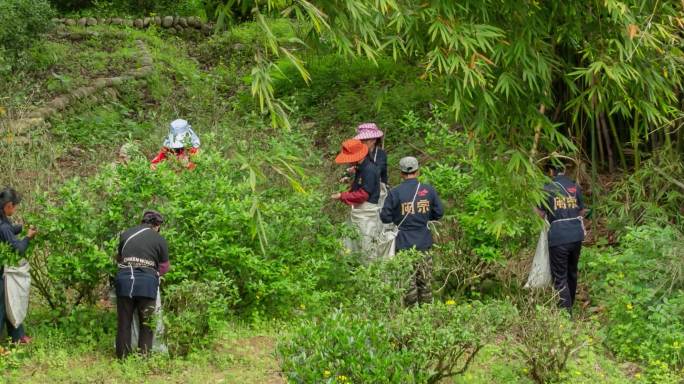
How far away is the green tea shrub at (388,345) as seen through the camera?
687 centimetres

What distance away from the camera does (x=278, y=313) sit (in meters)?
9.48

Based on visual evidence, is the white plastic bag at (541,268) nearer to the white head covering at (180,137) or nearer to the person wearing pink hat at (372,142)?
the person wearing pink hat at (372,142)

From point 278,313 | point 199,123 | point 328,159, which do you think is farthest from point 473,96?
point 199,123

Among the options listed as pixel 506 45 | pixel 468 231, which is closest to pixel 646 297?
pixel 468 231

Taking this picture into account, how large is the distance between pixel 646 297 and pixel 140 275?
13.1ft

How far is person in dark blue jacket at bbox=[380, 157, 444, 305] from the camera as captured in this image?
31.3ft

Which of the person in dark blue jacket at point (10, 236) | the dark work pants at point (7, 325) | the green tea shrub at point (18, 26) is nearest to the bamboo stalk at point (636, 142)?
the person in dark blue jacket at point (10, 236)

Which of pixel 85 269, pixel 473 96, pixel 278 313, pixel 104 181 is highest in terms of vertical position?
pixel 473 96

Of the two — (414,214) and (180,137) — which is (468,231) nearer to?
(414,214)

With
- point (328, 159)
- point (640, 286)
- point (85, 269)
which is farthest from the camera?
point (328, 159)

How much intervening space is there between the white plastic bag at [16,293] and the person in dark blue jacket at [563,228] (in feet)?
14.0

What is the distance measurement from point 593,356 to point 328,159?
5.64 meters

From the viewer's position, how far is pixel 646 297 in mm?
8945

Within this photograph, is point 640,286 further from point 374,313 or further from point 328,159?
point 328,159
